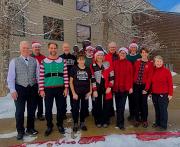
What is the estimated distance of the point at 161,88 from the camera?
831 cm

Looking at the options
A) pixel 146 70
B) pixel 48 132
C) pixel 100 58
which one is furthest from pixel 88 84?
pixel 146 70

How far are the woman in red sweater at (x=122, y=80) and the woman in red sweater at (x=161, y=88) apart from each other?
49 centimetres

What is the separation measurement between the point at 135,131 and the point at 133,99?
949mm

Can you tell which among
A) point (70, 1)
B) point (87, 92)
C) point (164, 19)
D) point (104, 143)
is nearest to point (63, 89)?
point (87, 92)

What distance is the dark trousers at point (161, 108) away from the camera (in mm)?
8336

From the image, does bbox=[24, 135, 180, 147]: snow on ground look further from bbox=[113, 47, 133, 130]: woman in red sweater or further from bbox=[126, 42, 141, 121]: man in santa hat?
bbox=[126, 42, 141, 121]: man in santa hat

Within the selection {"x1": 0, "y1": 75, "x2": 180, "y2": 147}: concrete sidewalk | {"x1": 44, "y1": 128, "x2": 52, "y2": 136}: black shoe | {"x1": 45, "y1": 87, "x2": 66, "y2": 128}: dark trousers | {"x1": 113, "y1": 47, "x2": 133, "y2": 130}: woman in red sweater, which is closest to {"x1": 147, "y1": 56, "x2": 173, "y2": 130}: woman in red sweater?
{"x1": 0, "y1": 75, "x2": 180, "y2": 147}: concrete sidewalk

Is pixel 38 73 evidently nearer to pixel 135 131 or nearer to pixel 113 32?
pixel 135 131

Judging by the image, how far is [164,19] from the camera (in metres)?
26.2

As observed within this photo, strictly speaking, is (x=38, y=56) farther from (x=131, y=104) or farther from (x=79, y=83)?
(x=131, y=104)

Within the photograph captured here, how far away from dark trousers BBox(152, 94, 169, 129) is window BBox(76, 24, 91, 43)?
1322 centimetres

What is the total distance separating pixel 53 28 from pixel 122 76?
34.6ft

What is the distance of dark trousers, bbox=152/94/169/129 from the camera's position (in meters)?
8.34

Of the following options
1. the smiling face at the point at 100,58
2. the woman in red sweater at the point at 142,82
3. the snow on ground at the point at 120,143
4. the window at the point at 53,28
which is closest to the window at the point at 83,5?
the window at the point at 53,28
